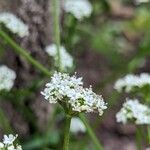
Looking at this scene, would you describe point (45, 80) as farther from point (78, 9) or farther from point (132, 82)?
point (132, 82)

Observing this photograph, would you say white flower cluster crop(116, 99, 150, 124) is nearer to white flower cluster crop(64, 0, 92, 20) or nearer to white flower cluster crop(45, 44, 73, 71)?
white flower cluster crop(45, 44, 73, 71)

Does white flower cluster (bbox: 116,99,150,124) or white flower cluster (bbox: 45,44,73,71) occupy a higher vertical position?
white flower cluster (bbox: 45,44,73,71)

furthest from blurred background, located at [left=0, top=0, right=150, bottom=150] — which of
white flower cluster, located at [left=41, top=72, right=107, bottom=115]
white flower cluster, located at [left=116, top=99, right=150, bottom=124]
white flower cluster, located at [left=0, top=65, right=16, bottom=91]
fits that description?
white flower cluster, located at [left=41, top=72, right=107, bottom=115]

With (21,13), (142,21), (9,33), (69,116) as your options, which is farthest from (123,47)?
(69,116)

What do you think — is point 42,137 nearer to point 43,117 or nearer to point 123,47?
point 43,117

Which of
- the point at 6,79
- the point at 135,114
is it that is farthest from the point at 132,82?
the point at 6,79

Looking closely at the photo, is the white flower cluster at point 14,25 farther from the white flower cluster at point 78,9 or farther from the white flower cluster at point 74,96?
the white flower cluster at point 74,96
